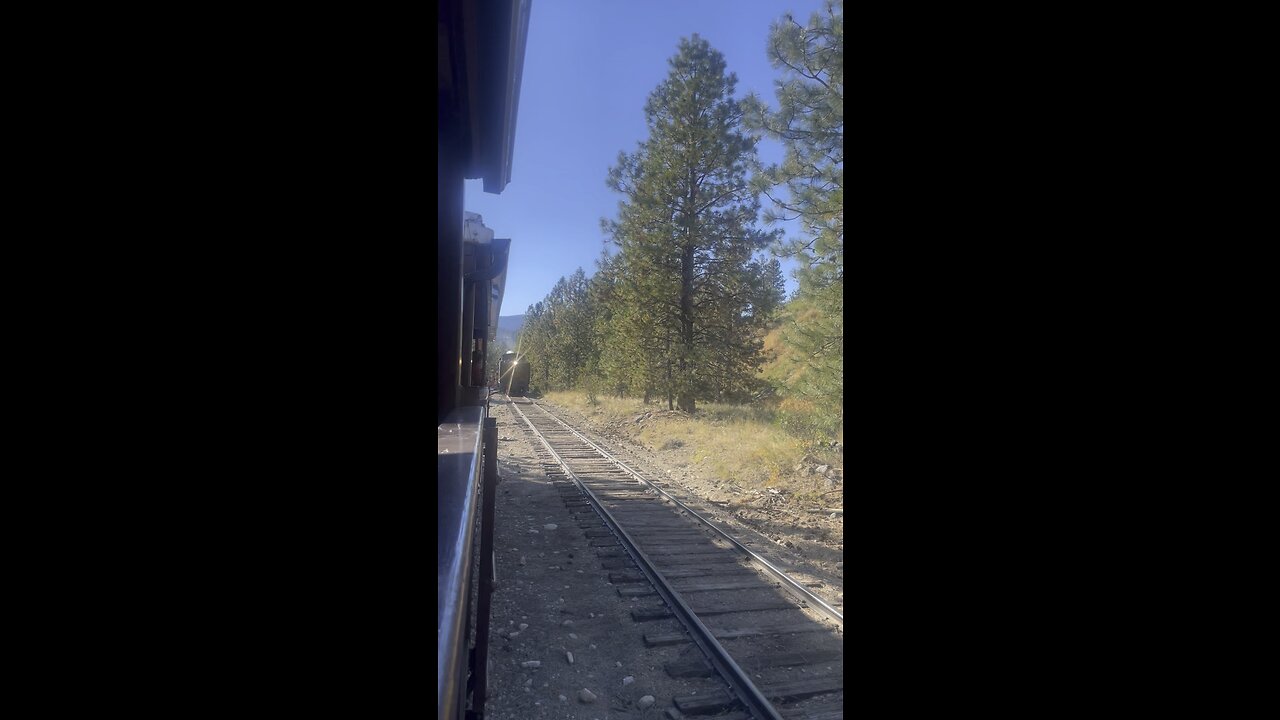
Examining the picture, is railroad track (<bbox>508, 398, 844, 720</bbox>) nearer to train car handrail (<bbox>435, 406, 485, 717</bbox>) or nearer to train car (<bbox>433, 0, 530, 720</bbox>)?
train car (<bbox>433, 0, 530, 720</bbox>)

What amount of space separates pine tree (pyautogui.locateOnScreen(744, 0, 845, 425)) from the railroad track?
169 inches

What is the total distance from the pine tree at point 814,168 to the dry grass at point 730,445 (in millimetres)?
1322

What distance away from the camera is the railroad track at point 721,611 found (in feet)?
12.8

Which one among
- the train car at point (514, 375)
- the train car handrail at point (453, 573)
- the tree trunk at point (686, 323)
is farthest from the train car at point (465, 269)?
the train car at point (514, 375)

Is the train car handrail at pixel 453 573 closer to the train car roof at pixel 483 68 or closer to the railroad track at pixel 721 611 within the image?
the train car roof at pixel 483 68

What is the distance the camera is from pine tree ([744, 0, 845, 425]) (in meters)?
11.2

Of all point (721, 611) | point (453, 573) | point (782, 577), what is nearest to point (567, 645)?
point (721, 611)

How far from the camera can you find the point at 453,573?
134cm

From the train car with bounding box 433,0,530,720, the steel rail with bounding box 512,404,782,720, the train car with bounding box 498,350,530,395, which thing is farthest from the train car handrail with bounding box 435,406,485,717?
the train car with bounding box 498,350,530,395

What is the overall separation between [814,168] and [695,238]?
910cm

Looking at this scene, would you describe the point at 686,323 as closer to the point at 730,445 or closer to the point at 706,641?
the point at 730,445
